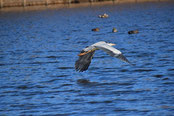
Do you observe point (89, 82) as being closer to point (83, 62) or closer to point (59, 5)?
point (83, 62)

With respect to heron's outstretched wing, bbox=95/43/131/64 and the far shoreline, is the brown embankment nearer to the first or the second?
the far shoreline

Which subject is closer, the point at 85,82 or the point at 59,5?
the point at 85,82

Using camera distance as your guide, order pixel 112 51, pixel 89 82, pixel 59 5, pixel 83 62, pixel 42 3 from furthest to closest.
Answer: pixel 59 5 < pixel 42 3 < pixel 83 62 < pixel 89 82 < pixel 112 51

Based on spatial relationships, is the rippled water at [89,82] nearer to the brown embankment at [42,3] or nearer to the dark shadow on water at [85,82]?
the dark shadow on water at [85,82]

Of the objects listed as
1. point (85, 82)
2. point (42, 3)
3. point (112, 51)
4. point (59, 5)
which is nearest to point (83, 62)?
point (85, 82)

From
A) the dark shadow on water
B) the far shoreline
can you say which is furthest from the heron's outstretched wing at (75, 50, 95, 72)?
the far shoreline

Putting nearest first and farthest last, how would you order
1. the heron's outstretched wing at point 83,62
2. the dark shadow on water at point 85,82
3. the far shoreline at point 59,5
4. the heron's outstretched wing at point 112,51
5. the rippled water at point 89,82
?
the rippled water at point 89,82
the heron's outstretched wing at point 112,51
the dark shadow on water at point 85,82
the heron's outstretched wing at point 83,62
the far shoreline at point 59,5

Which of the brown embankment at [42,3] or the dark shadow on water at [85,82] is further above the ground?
the dark shadow on water at [85,82]

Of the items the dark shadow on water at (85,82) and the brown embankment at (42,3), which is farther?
the brown embankment at (42,3)

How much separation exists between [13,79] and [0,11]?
74746mm

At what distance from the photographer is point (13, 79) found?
78.8ft

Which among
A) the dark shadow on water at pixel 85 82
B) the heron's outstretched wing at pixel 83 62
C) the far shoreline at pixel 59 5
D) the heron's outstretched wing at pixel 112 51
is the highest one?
the heron's outstretched wing at pixel 112 51

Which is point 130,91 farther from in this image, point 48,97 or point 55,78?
point 55,78

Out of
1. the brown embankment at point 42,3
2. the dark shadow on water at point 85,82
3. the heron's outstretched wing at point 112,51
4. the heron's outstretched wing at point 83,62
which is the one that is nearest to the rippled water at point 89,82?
the dark shadow on water at point 85,82
